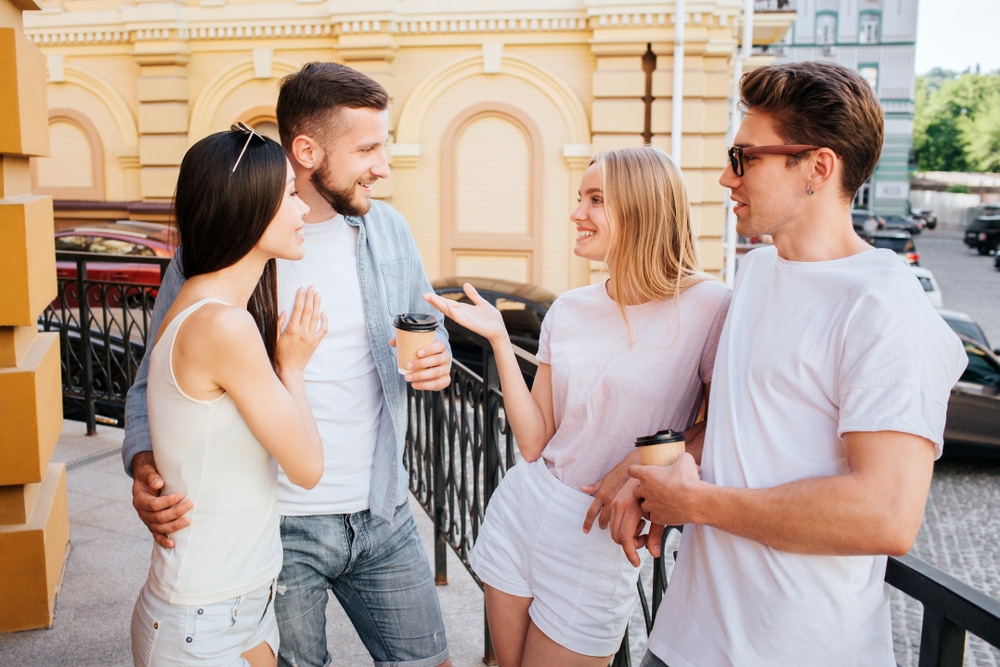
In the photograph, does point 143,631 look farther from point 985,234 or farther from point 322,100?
point 985,234

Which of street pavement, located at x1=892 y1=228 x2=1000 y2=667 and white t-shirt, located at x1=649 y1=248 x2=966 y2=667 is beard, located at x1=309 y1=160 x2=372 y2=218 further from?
street pavement, located at x1=892 y1=228 x2=1000 y2=667

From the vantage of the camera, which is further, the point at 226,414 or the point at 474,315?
the point at 474,315

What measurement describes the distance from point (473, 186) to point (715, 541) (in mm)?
12909

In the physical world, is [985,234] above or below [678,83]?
below

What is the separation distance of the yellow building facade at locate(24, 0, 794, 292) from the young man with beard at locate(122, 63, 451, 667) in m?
11.6

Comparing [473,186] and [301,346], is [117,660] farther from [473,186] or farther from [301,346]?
[473,186]

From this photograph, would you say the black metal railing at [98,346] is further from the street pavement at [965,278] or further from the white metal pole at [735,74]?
the street pavement at [965,278]

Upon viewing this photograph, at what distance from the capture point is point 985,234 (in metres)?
38.3

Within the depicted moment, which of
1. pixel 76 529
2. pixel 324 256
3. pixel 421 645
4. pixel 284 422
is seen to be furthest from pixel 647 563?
pixel 284 422

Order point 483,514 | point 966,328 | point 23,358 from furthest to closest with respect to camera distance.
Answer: point 966,328 < point 483,514 < point 23,358

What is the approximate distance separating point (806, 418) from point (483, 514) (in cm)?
243

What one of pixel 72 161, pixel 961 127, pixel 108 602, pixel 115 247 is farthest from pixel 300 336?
pixel 961 127

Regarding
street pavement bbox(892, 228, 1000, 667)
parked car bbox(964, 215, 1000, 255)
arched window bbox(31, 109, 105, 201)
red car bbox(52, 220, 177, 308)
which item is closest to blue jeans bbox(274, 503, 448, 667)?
street pavement bbox(892, 228, 1000, 667)

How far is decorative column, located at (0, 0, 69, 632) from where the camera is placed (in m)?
3.46
